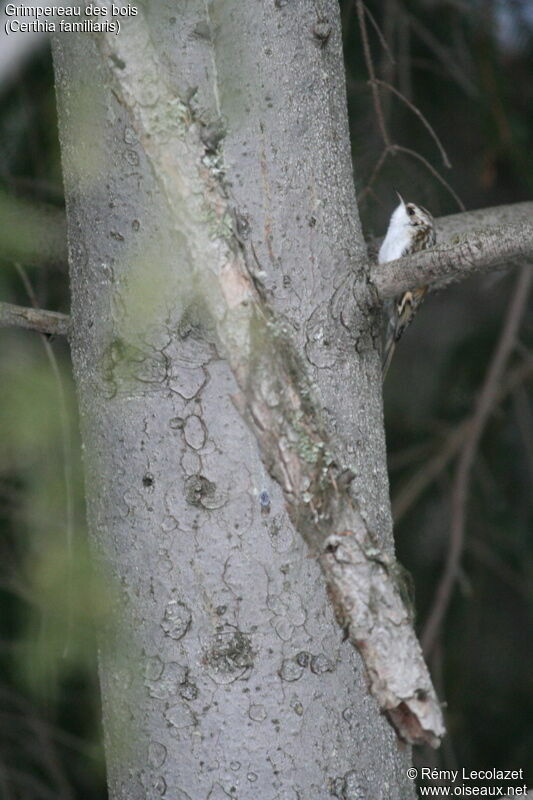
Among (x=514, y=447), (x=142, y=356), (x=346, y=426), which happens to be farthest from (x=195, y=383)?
(x=514, y=447)

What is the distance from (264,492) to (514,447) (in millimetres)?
2114

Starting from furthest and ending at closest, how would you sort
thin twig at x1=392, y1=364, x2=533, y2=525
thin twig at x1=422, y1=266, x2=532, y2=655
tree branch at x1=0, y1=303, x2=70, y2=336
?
thin twig at x1=392, y1=364, x2=533, y2=525, thin twig at x1=422, y1=266, x2=532, y2=655, tree branch at x1=0, y1=303, x2=70, y2=336

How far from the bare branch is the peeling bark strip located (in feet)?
1.67


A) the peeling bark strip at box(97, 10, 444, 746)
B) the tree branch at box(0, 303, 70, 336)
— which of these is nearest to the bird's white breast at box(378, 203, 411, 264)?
the tree branch at box(0, 303, 70, 336)

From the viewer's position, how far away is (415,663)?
893mm

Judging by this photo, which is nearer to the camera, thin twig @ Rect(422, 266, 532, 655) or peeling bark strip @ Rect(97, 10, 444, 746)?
peeling bark strip @ Rect(97, 10, 444, 746)

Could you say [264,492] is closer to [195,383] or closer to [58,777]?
[195,383]

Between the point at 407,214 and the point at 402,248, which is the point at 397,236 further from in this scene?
the point at 407,214

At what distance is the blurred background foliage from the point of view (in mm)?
2377

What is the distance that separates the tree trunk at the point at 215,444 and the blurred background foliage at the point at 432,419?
0.33 meters

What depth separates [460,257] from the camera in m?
1.40

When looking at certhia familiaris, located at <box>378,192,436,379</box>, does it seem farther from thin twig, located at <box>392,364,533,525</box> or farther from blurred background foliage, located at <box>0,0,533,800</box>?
thin twig, located at <box>392,364,533,525</box>

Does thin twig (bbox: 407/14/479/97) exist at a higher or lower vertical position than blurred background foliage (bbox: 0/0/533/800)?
higher

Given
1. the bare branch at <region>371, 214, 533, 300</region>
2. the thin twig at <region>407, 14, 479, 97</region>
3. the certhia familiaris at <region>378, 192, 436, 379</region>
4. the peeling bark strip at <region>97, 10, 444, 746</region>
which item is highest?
the thin twig at <region>407, 14, 479, 97</region>
